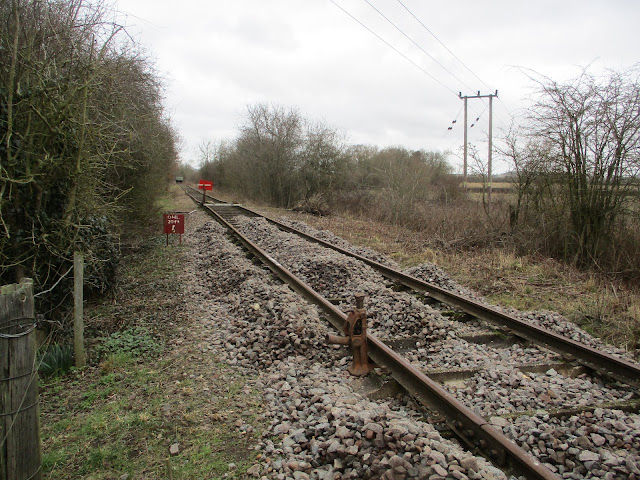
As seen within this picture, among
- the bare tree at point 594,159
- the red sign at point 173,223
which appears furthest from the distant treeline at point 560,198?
the red sign at point 173,223

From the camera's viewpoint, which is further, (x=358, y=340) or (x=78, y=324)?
(x=78, y=324)

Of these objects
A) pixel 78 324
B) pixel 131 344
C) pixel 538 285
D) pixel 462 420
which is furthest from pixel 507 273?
pixel 78 324

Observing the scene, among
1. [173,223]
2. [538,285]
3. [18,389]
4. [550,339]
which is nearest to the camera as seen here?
[18,389]

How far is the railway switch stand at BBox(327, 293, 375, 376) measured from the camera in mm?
4219

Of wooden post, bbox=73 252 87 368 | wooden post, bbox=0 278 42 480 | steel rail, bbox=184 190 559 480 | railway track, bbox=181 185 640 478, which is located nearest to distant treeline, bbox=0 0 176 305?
wooden post, bbox=73 252 87 368

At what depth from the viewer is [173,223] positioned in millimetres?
11711

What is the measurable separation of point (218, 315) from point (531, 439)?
14.0 ft

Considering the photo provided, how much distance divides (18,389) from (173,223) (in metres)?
9.48

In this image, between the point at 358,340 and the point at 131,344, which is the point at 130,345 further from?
the point at 358,340

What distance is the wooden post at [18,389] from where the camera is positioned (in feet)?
8.30

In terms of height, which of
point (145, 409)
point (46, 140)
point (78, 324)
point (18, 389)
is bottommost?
point (145, 409)

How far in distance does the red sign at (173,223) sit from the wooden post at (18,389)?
9139 mm

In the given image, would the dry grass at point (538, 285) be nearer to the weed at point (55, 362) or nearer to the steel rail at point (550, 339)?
the steel rail at point (550, 339)

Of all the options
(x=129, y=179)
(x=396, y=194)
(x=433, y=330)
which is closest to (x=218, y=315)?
(x=433, y=330)
